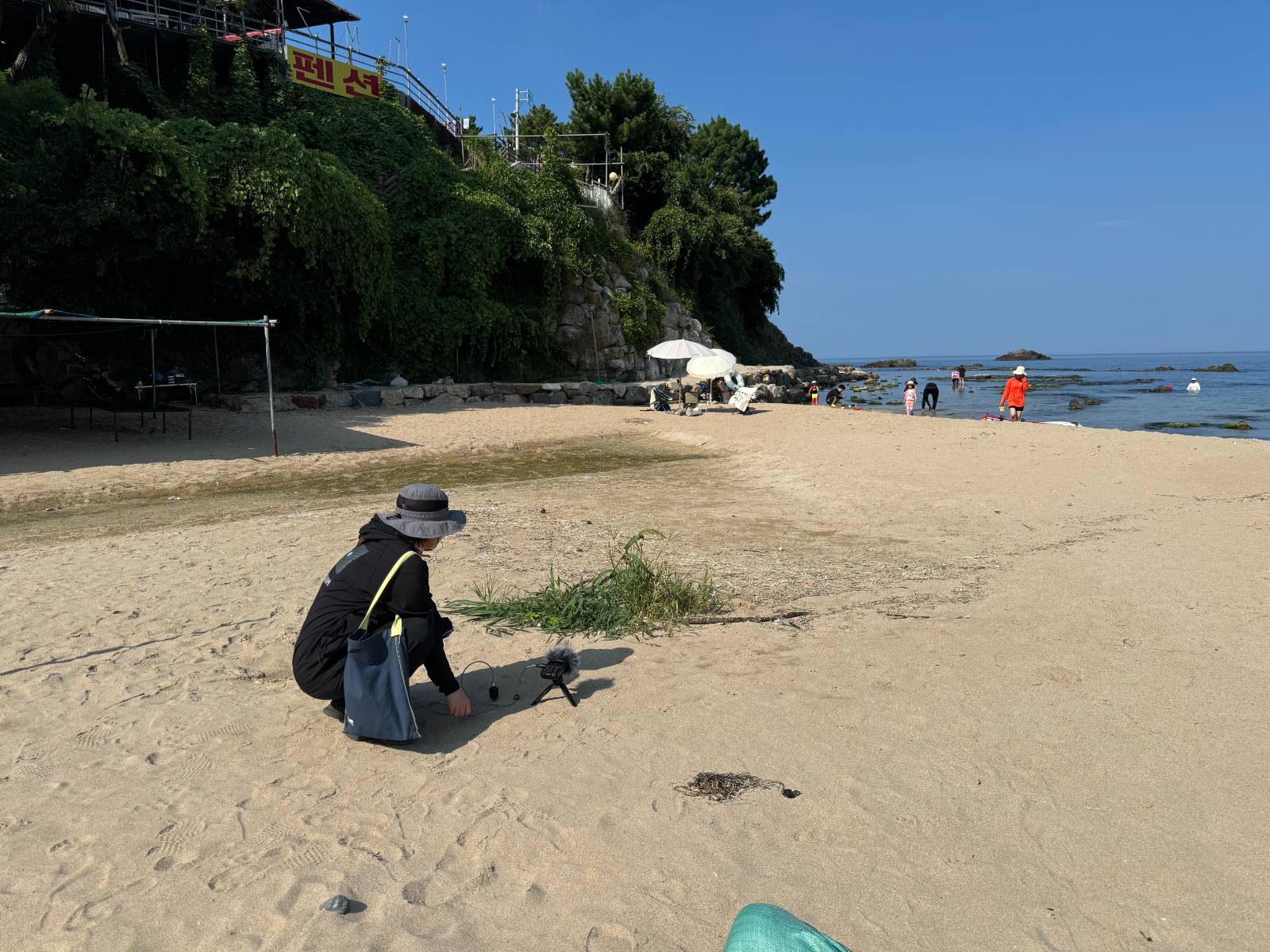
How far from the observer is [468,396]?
73.3ft

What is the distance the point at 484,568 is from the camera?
22.4 feet

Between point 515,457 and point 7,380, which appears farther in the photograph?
point 7,380

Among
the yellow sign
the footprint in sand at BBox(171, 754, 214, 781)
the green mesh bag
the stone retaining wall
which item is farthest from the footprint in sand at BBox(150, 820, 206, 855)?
the yellow sign

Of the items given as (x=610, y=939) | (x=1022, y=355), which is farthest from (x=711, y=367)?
(x=1022, y=355)

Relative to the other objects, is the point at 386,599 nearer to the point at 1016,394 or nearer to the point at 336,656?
the point at 336,656

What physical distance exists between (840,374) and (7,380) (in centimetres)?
4472

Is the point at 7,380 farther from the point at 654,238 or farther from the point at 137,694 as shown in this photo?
the point at 654,238

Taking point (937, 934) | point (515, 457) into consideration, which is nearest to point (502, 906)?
point (937, 934)

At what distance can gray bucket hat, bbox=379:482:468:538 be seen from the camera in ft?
12.4

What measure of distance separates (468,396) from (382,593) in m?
19.1

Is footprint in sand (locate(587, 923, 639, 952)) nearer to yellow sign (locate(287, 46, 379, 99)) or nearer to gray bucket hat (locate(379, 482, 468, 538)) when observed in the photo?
gray bucket hat (locate(379, 482, 468, 538))

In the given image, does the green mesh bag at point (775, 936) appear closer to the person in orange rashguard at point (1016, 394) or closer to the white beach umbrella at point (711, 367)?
the person in orange rashguard at point (1016, 394)

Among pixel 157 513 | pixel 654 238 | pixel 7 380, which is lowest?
pixel 157 513

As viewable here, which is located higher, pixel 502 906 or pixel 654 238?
pixel 654 238
